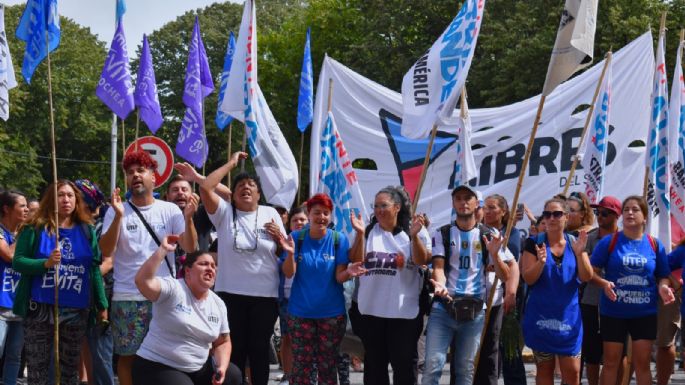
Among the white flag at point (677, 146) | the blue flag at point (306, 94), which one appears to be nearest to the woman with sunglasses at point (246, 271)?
the white flag at point (677, 146)

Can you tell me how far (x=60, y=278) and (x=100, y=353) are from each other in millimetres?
744

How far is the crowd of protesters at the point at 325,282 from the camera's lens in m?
7.82

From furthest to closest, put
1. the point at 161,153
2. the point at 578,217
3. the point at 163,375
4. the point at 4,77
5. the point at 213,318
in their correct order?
1. the point at 161,153
2. the point at 4,77
3. the point at 578,217
4. the point at 213,318
5. the point at 163,375

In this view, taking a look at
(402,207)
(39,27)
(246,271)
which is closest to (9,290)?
(246,271)

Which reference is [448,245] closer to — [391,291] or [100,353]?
[391,291]

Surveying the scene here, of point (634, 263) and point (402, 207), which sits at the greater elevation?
point (402, 207)

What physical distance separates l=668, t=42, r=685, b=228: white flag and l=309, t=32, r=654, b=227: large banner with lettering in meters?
2.00

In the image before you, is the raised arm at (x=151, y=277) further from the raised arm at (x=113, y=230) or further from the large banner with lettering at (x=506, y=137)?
the large banner with lettering at (x=506, y=137)

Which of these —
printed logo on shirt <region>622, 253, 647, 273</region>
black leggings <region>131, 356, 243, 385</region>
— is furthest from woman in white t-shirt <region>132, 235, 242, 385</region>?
printed logo on shirt <region>622, 253, 647, 273</region>

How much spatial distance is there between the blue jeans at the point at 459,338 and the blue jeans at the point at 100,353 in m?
2.36

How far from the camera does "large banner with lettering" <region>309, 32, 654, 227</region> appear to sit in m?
13.8

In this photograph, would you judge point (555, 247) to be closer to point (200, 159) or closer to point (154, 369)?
point (154, 369)

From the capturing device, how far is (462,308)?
26.2 feet

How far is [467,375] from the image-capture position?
7.99 meters
